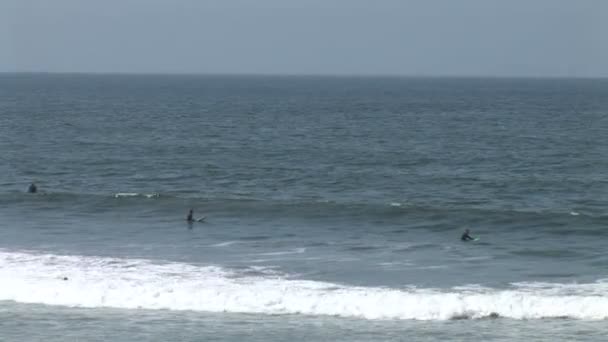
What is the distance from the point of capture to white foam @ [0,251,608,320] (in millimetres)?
28453

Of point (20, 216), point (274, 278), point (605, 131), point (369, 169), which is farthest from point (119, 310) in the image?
point (605, 131)

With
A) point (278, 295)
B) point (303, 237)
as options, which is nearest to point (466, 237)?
point (303, 237)

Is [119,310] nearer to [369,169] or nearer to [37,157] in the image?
[369,169]

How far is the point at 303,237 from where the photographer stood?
4250cm

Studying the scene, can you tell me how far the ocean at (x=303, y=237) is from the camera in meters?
27.6

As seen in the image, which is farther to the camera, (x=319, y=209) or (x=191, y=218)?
(x=319, y=209)

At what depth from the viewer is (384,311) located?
28.6 m

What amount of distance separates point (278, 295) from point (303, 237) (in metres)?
12.5

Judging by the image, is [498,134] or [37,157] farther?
[498,134]


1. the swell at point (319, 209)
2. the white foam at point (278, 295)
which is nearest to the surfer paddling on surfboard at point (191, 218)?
the swell at point (319, 209)

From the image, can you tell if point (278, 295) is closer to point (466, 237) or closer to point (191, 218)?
point (466, 237)

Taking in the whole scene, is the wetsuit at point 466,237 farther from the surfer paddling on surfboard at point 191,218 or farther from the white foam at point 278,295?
the surfer paddling on surfboard at point 191,218

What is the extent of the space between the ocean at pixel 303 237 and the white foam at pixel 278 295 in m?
0.09

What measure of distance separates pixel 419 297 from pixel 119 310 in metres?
9.15
